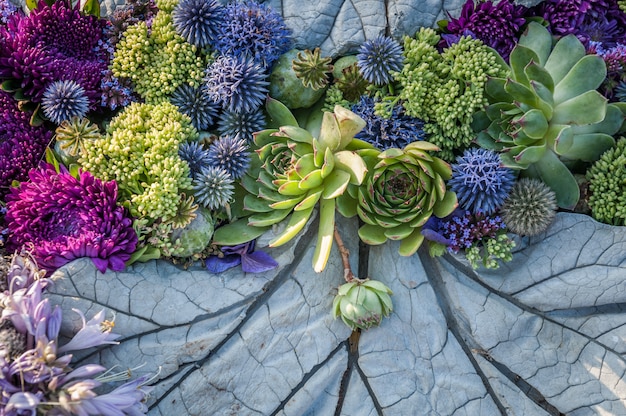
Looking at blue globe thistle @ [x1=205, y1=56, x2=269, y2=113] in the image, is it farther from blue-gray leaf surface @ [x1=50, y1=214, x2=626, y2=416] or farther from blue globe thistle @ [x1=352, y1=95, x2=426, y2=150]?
blue-gray leaf surface @ [x1=50, y1=214, x2=626, y2=416]

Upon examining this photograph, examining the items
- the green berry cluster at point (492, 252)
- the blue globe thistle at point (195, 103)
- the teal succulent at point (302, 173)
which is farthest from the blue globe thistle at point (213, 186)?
the green berry cluster at point (492, 252)

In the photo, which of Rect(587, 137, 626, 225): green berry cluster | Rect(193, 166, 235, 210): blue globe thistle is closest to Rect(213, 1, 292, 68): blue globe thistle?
Rect(193, 166, 235, 210): blue globe thistle

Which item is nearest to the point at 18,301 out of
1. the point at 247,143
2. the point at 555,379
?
the point at 247,143

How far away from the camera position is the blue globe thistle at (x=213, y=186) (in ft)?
8.27

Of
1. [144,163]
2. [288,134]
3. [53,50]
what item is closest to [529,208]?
[288,134]

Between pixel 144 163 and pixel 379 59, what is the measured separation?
4.06 ft

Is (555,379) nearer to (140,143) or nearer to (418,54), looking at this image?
(418,54)

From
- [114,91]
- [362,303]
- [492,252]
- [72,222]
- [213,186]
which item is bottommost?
[362,303]

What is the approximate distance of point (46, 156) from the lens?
2684 millimetres

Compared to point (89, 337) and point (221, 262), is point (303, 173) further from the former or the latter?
point (89, 337)

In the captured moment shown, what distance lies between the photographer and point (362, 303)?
8.17 ft

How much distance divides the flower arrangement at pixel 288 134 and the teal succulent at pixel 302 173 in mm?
11

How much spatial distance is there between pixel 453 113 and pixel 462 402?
140 cm

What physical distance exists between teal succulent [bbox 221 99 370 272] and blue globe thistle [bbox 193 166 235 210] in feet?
0.43
